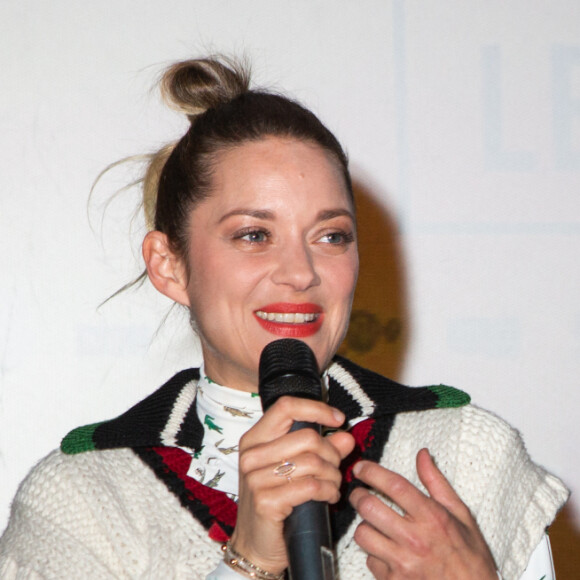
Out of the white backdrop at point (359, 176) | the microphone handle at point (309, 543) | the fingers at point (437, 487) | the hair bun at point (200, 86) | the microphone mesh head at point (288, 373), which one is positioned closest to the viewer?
the microphone handle at point (309, 543)

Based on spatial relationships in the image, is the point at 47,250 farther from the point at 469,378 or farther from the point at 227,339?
the point at 469,378

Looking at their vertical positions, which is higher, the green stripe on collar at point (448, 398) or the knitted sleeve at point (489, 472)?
the green stripe on collar at point (448, 398)

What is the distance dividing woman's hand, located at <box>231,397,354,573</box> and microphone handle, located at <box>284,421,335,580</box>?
12mm

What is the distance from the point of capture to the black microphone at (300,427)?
803 millimetres

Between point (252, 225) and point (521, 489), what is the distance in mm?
519

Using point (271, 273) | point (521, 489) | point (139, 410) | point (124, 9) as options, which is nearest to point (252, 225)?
point (271, 273)

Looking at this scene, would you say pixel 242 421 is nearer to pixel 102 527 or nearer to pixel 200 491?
pixel 200 491

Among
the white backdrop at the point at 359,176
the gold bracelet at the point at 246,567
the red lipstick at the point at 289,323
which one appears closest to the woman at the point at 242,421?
the red lipstick at the point at 289,323


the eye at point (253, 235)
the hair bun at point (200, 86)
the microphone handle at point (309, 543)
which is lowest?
the microphone handle at point (309, 543)

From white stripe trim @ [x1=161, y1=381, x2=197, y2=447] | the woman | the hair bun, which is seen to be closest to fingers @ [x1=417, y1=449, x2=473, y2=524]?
the woman

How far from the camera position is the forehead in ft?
3.88

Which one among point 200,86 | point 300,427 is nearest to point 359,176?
point 200,86

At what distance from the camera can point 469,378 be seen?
1.89 metres

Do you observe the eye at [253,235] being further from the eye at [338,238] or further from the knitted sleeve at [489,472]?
the knitted sleeve at [489,472]
